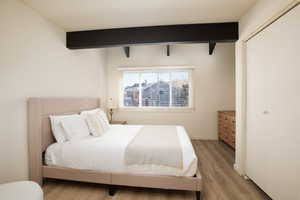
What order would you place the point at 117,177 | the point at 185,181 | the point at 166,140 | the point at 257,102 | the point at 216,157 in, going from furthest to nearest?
the point at 216,157 → the point at 166,140 → the point at 257,102 → the point at 117,177 → the point at 185,181

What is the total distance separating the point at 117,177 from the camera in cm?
172

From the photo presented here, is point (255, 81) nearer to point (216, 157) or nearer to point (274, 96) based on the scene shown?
point (274, 96)

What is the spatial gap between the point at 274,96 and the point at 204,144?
7.50ft

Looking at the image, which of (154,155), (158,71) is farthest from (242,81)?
(158,71)

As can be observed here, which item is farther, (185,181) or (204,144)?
(204,144)

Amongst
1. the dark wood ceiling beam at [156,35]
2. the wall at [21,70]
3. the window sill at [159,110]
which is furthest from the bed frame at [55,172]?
the window sill at [159,110]

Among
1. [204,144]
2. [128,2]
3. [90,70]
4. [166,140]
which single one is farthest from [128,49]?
[204,144]

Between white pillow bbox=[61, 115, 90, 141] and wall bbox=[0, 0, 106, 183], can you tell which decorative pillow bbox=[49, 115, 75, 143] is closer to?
white pillow bbox=[61, 115, 90, 141]

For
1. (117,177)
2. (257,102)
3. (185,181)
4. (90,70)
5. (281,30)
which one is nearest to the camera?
(281,30)

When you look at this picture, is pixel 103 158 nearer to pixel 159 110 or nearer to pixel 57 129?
pixel 57 129

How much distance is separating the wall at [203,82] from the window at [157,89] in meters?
0.25

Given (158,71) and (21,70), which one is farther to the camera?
(158,71)

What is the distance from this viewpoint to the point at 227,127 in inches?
128

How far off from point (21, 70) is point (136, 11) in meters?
1.73
